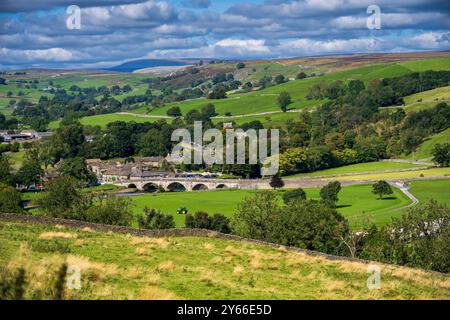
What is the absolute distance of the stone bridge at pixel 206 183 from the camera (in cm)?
11025

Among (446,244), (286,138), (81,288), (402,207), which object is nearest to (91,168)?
(286,138)

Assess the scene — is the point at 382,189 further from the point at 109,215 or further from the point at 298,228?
the point at 109,215

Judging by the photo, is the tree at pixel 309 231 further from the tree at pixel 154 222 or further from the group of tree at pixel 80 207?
the group of tree at pixel 80 207

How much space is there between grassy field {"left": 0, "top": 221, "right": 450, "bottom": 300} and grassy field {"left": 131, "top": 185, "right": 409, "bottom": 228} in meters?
46.1

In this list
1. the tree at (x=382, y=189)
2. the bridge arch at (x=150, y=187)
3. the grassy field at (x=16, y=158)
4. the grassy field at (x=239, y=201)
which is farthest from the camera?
the grassy field at (x=16, y=158)

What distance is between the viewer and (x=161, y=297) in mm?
16609

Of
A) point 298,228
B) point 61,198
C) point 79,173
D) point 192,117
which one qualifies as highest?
point 298,228

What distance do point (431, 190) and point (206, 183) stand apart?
146ft

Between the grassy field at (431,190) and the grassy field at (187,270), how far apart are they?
64195 mm

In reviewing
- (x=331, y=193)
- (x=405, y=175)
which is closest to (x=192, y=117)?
(x=405, y=175)

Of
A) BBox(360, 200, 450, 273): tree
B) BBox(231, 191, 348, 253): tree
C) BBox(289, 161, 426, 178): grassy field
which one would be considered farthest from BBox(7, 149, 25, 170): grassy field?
BBox(360, 200, 450, 273): tree

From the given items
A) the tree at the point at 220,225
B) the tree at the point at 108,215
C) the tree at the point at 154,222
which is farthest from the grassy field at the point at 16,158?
the tree at the point at 108,215

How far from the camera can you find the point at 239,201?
98.2 m

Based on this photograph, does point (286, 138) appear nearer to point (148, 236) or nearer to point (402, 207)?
point (402, 207)
